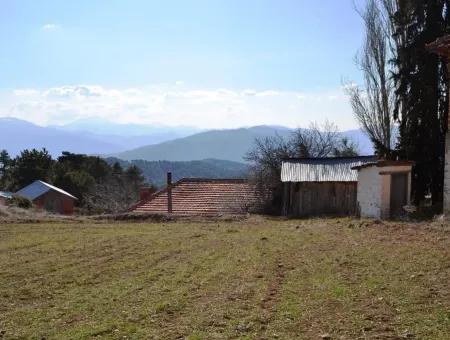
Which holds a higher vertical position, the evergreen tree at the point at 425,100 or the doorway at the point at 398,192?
the evergreen tree at the point at 425,100

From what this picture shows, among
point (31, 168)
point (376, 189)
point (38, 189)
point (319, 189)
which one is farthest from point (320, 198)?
point (31, 168)

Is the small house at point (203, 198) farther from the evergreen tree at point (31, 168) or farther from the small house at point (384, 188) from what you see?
the evergreen tree at point (31, 168)

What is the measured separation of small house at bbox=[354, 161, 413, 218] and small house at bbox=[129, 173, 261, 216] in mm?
8803

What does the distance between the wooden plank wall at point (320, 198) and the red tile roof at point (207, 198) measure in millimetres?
2985

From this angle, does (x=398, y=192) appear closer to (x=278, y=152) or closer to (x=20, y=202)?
(x=278, y=152)

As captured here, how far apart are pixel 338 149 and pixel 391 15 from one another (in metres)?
11.7

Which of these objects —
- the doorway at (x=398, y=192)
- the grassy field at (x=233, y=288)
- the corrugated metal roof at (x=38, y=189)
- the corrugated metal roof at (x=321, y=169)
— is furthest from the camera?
the corrugated metal roof at (x=38, y=189)

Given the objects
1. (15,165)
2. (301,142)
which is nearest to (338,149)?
(301,142)

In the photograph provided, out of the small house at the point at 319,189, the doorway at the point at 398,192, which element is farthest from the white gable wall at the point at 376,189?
the small house at the point at 319,189

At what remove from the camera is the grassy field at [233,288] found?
6434 mm

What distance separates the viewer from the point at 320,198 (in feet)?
90.7

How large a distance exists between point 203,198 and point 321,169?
7.47m

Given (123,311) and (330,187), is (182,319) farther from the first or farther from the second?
(330,187)

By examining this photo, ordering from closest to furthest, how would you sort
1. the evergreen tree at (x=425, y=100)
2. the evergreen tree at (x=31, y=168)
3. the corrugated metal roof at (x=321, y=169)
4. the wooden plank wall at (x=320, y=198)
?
the evergreen tree at (x=425, y=100) < the wooden plank wall at (x=320, y=198) < the corrugated metal roof at (x=321, y=169) < the evergreen tree at (x=31, y=168)
